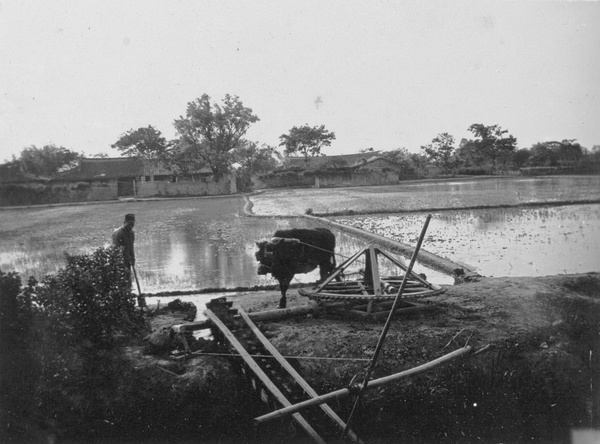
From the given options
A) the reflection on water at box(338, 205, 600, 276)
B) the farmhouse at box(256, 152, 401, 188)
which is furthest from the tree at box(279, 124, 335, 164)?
the reflection on water at box(338, 205, 600, 276)

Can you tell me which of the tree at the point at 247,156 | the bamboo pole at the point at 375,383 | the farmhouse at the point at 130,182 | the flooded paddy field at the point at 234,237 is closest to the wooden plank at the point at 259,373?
the bamboo pole at the point at 375,383

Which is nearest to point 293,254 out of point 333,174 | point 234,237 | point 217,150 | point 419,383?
point 419,383

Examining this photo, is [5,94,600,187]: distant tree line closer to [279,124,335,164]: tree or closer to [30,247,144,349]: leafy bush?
[30,247,144,349]: leafy bush

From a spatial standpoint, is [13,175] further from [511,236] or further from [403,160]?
[403,160]

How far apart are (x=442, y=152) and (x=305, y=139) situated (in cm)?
918

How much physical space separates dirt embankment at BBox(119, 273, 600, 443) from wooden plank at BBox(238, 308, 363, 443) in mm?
211

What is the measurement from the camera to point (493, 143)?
75.2 feet

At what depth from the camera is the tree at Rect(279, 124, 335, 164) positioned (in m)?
33.9

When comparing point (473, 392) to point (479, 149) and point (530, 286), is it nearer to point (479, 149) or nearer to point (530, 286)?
point (530, 286)

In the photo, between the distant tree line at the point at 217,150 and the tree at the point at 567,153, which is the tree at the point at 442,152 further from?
the tree at the point at 567,153

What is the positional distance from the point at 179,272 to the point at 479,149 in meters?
20.5

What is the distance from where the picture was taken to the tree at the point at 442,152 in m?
29.4

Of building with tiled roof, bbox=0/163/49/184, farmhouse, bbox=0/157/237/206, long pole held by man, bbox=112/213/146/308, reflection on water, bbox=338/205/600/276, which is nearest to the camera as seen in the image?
building with tiled roof, bbox=0/163/49/184

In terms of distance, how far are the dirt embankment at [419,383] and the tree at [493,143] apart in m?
15.8
